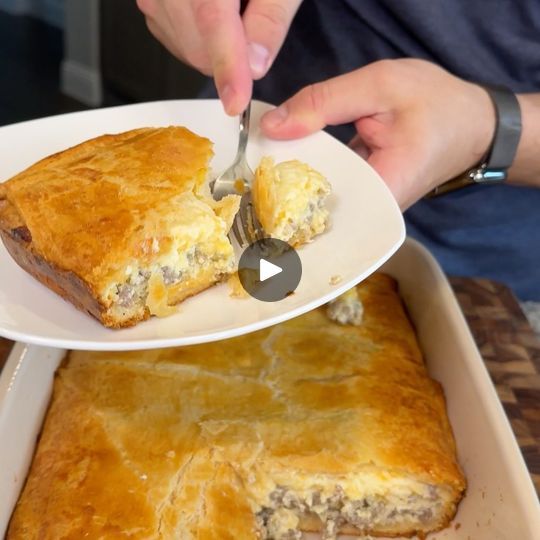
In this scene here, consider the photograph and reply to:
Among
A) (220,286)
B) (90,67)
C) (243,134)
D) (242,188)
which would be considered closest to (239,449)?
(220,286)

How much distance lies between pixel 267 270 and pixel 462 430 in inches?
25.8

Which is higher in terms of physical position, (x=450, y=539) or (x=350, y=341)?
(x=350, y=341)

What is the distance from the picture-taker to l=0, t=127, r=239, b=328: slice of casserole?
108 cm

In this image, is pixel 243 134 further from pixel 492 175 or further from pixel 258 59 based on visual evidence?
pixel 492 175

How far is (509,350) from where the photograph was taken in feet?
5.82

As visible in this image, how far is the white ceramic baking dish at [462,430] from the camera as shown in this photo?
4.31 feet

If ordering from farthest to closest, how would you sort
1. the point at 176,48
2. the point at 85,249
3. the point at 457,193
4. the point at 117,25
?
the point at 117,25
the point at 457,193
the point at 176,48
the point at 85,249

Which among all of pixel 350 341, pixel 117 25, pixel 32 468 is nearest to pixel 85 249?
pixel 32 468

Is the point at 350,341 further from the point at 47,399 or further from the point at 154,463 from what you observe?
the point at 47,399

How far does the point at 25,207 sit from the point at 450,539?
1.08 metres

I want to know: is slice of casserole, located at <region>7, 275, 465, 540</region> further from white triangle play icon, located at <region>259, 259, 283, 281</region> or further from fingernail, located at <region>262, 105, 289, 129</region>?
fingernail, located at <region>262, 105, 289, 129</region>

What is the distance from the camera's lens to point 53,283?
44.2 inches

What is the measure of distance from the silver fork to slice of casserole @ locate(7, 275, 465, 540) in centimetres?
42
